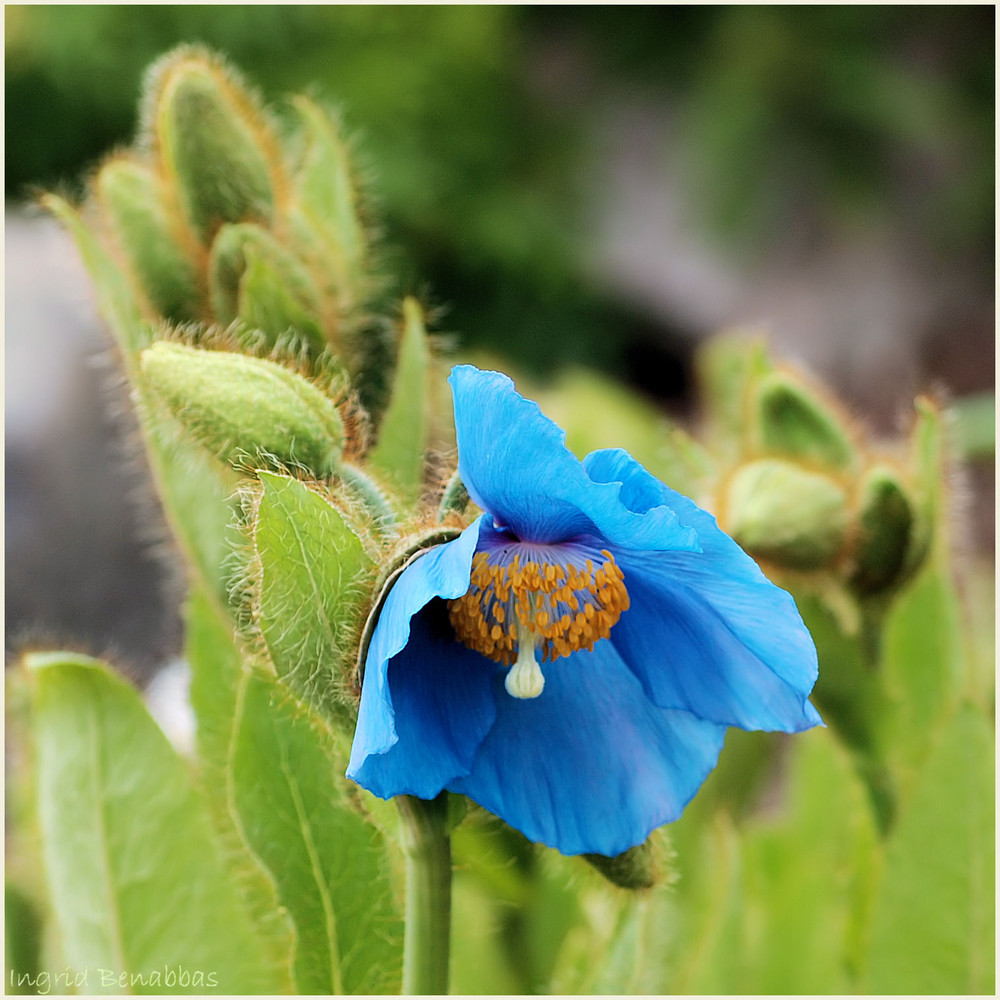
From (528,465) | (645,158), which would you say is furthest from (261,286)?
(645,158)

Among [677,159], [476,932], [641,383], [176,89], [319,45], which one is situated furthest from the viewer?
[641,383]

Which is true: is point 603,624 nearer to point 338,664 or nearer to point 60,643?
point 338,664

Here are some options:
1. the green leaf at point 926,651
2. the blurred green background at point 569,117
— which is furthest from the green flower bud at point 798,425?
the blurred green background at point 569,117

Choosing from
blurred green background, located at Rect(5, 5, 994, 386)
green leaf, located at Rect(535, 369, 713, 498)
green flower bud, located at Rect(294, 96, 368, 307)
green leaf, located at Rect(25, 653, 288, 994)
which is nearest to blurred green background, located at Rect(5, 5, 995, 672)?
blurred green background, located at Rect(5, 5, 994, 386)

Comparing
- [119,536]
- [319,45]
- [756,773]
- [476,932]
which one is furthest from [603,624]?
[319,45]

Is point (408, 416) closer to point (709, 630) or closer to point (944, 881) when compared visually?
point (709, 630)
